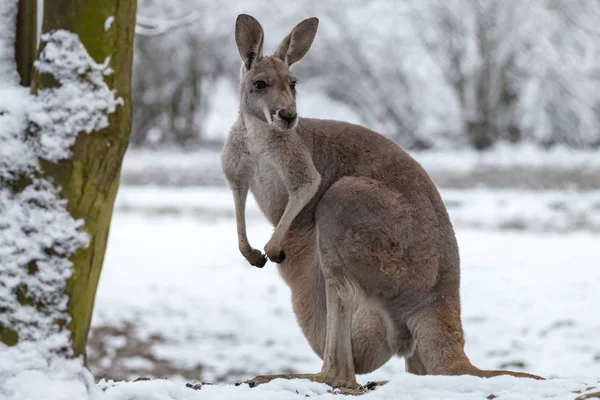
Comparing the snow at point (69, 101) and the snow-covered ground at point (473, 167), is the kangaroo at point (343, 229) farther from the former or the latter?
the snow-covered ground at point (473, 167)

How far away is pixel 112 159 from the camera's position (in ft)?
8.83

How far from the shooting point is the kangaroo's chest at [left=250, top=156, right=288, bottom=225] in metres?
3.57

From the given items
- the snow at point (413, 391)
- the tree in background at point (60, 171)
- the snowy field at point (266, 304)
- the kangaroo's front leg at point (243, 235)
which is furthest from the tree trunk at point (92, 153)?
the snowy field at point (266, 304)

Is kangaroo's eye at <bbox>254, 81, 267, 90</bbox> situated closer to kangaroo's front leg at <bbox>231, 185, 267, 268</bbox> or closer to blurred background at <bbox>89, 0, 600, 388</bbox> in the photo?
A: kangaroo's front leg at <bbox>231, 185, 267, 268</bbox>

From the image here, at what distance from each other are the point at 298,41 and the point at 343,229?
77cm

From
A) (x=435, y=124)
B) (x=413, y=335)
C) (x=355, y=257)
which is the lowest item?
(x=413, y=335)

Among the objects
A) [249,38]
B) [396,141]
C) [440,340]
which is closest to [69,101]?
[249,38]

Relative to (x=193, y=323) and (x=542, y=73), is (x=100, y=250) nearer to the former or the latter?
(x=193, y=323)

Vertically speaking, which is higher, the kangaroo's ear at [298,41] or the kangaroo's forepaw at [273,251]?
the kangaroo's ear at [298,41]

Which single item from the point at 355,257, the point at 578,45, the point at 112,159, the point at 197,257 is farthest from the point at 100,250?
the point at 578,45

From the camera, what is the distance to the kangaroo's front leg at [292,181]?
11.3 feet

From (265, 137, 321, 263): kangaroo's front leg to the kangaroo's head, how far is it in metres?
0.12

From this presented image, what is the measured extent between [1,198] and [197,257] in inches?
258

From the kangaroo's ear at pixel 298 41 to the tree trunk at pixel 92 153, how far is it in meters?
0.92
